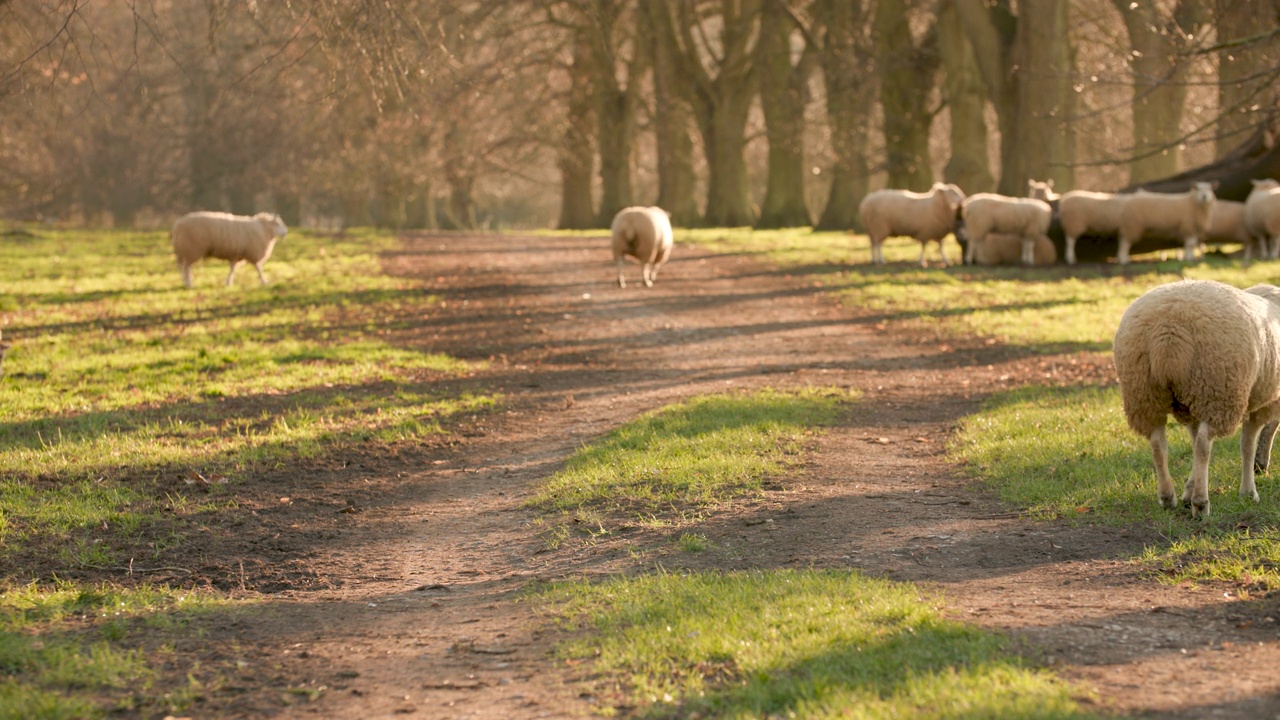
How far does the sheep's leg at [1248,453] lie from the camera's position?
761cm

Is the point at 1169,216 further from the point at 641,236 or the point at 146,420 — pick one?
the point at 146,420

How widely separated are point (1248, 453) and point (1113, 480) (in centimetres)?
90

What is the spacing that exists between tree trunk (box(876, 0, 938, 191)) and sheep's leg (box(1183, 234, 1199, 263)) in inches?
467

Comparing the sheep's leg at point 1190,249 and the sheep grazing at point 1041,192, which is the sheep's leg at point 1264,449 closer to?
the sheep's leg at point 1190,249

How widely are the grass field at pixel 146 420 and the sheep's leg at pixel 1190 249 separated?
1461 cm

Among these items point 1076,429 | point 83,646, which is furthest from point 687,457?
point 83,646

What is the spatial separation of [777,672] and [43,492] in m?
5.79

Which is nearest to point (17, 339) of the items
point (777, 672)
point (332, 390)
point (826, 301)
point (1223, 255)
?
point (332, 390)

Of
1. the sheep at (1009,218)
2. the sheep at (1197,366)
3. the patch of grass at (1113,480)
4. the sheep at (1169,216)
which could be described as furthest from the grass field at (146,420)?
the sheep at (1169,216)

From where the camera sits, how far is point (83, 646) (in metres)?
5.54

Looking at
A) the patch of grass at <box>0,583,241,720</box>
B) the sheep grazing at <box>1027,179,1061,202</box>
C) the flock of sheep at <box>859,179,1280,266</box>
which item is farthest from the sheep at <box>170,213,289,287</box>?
the patch of grass at <box>0,583,241,720</box>

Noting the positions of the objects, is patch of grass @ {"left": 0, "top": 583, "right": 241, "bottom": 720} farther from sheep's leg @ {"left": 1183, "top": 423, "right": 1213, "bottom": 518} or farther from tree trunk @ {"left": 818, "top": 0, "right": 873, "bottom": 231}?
tree trunk @ {"left": 818, "top": 0, "right": 873, "bottom": 231}

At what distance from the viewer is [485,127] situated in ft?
150

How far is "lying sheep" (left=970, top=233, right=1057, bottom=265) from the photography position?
25422 mm
